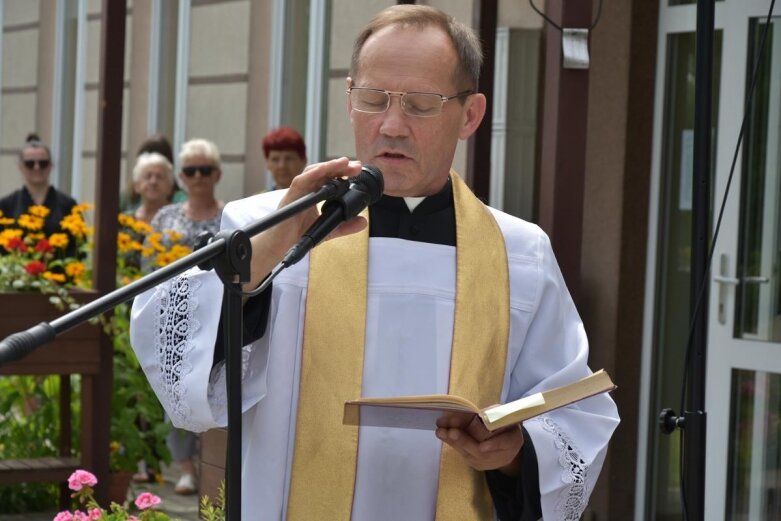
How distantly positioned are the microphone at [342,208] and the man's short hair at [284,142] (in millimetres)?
5785

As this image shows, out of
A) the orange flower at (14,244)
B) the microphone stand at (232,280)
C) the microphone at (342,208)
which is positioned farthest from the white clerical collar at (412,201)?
the orange flower at (14,244)

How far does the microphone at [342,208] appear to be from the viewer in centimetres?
202

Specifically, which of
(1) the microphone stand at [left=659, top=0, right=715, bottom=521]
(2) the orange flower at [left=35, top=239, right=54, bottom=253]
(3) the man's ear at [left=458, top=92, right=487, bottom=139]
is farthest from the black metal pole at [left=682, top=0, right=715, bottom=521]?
(2) the orange flower at [left=35, top=239, right=54, bottom=253]

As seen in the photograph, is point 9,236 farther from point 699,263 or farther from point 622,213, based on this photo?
point 699,263

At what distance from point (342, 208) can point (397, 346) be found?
680 mm

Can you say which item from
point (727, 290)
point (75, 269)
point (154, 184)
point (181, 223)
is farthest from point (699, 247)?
point (154, 184)

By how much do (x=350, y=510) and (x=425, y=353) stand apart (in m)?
0.35

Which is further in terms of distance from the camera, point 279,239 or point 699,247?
point 699,247

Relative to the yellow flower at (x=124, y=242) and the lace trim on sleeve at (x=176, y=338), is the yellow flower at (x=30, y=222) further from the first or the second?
the lace trim on sleeve at (x=176, y=338)

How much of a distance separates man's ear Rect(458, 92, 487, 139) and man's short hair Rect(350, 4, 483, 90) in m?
0.03

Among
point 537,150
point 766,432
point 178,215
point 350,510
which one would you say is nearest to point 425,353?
point 350,510

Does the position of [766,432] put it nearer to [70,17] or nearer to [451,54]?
[451,54]

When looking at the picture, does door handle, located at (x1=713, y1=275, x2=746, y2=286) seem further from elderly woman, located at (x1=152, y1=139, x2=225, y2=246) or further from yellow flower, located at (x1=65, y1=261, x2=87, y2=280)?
elderly woman, located at (x1=152, y1=139, x2=225, y2=246)

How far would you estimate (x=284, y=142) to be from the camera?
26.0 feet
